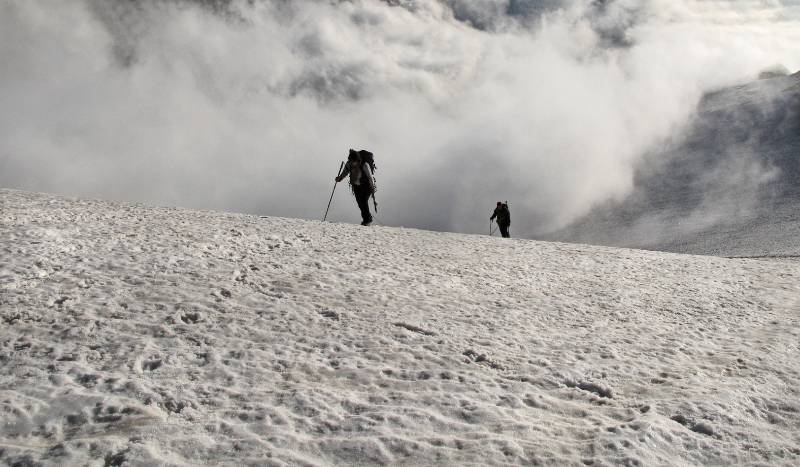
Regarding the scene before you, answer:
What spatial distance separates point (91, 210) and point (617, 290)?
31.1 ft

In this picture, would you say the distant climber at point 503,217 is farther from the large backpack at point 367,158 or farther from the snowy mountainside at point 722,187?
the snowy mountainside at point 722,187

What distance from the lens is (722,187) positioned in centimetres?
5516

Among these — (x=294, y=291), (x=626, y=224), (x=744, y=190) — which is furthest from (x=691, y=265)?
(x=626, y=224)

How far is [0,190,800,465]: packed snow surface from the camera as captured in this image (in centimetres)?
398

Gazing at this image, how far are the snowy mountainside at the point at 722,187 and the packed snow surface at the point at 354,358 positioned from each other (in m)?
24.1

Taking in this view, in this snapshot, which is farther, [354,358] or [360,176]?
[360,176]

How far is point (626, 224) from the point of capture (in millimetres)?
59812

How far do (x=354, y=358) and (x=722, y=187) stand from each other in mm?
60383

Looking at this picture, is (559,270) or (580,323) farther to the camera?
(559,270)

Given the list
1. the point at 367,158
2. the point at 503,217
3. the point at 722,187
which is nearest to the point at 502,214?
the point at 503,217

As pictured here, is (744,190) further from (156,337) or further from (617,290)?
(156,337)

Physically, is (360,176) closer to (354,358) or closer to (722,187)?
(354,358)

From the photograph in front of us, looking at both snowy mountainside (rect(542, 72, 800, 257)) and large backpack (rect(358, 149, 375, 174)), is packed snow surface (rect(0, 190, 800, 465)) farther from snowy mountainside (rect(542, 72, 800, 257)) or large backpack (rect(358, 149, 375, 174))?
snowy mountainside (rect(542, 72, 800, 257))

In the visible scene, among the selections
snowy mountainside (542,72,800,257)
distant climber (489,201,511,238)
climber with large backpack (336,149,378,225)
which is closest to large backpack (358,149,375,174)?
climber with large backpack (336,149,378,225)
